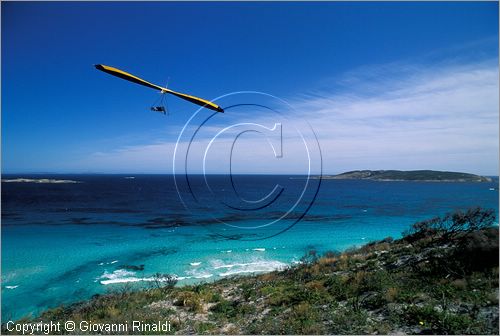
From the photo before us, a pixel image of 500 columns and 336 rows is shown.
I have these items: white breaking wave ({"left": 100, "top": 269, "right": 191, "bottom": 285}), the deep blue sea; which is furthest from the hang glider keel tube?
white breaking wave ({"left": 100, "top": 269, "right": 191, "bottom": 285})

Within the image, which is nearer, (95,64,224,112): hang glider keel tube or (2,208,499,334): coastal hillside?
(95,64,224,112): hang glider keel tube

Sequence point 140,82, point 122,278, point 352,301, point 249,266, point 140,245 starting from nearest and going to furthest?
1. point 140,82
2. point 352,301
3. point 122,278
4. point 249,266
5. point 140,245

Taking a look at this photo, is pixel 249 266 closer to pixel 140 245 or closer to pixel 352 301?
pixel 140 245

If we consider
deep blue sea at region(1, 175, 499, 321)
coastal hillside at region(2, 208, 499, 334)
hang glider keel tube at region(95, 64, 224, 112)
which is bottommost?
deep blue sea at region(1, 175, 499, 321)

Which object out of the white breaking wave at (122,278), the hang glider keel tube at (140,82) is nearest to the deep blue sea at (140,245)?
the white breaking wave at (122,278)

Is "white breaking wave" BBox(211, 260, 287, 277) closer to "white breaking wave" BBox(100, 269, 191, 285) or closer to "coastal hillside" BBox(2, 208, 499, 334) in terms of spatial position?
"white breaking wave" BBox(100, 269, 191, 285)

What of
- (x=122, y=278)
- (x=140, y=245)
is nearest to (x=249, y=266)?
(x=122, y=278)

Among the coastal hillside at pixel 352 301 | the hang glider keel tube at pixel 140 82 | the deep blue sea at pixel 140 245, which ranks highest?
the hang glider keel tube at pixel 140 82

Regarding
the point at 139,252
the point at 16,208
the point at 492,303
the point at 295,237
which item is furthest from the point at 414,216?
the point at 16,208

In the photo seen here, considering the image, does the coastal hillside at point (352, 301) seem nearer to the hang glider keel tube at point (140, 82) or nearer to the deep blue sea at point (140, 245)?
the deep blue sea at point (140, 245)
